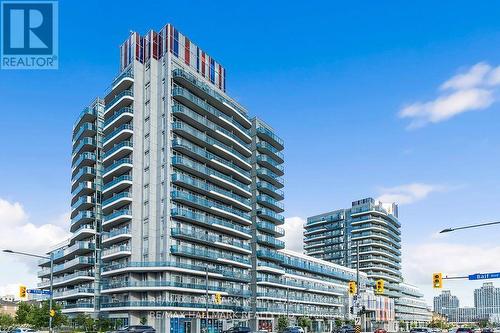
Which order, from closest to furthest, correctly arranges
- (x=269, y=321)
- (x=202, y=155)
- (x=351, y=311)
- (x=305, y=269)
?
(x=351, y=311) → (x=202, y=155) → (x=269, y=321) → (x=305, y=269)

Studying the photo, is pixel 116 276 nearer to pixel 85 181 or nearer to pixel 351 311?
pixel 85 181

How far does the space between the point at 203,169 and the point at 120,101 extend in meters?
17.9

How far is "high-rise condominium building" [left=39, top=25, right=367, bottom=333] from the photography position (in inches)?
3398

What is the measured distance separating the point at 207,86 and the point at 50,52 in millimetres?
53616

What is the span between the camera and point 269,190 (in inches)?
4643

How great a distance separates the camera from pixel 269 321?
111562 millimetres

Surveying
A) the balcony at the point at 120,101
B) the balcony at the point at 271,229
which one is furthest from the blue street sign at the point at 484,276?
the balcony at the point at 120,101

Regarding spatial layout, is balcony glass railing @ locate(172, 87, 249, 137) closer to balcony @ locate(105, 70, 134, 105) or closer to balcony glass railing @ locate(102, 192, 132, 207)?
balcony @ locate(105, 70, 134, 105)

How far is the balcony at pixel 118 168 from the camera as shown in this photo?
90375 mm

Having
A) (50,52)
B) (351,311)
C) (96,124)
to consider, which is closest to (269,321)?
(96,124)

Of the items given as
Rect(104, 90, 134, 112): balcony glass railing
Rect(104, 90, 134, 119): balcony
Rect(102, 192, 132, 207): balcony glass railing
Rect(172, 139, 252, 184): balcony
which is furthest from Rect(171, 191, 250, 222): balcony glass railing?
Rect(104, 90, 134, 112): balcony glass railing

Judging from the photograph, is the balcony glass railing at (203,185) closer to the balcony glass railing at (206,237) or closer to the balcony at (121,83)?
the balcony glass railing at (206,237)

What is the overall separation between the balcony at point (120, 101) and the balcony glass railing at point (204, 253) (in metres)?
25.6

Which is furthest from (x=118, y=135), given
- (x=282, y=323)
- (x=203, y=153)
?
(x=282, y=323)
